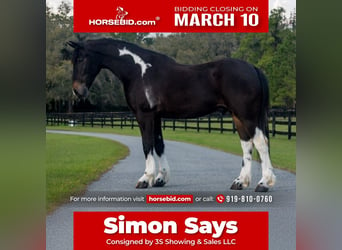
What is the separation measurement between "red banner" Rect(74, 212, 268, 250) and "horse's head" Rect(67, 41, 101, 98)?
1092 millimetres

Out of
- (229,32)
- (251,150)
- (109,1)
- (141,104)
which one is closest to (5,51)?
(109,1)

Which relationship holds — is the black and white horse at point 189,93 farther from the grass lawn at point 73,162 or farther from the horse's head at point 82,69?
the grass lawn at point 73,162

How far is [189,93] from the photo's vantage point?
4.91 m

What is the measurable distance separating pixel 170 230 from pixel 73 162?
4.49ft

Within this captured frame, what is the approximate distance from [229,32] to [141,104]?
3.34 feet

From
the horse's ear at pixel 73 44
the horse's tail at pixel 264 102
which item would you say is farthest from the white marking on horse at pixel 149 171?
the horse's ear at pixel 73 44

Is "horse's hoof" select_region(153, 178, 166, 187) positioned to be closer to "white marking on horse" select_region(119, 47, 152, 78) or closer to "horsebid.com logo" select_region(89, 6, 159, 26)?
"white marking on horse" select_region(119, 47, 152, 78)

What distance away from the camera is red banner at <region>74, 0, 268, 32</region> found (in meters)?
4.43

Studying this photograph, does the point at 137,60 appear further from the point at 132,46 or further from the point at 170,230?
the point at 170,230

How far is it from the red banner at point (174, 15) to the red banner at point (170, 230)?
145 centimetres

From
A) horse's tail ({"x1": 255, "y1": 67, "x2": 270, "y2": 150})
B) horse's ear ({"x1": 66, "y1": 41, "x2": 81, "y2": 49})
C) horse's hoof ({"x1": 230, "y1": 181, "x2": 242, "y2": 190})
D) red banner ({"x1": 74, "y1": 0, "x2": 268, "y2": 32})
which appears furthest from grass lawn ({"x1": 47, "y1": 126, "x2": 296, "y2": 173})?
red banner ({"x1": 74, "y1": 0, "x2": 268, "y2": 32})

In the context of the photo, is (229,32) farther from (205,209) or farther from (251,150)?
(205,209)

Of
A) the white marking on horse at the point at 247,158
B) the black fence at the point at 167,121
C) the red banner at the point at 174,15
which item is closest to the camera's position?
the red banner at the point at 174,15

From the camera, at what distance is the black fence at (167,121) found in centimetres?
455
